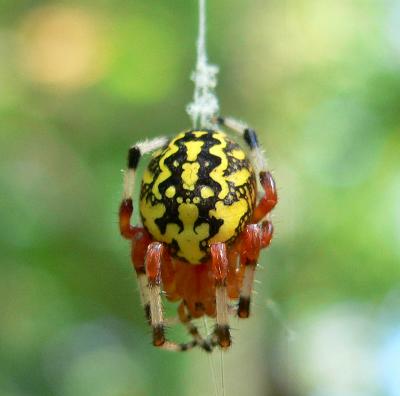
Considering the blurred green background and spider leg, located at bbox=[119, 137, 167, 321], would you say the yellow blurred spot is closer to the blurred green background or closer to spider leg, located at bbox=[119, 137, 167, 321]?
the blurred green background

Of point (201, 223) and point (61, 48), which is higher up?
point (61, 48)

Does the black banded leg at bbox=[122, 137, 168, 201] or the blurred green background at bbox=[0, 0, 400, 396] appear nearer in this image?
the black banded leg at bbox=[122, 137, 168, 201]

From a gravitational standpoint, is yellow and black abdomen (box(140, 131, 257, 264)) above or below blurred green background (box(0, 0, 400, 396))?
below

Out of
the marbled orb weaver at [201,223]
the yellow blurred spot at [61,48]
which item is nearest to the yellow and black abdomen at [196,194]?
the marbled orb weaver at [201,223]

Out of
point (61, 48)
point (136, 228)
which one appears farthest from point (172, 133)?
point (136, 228)

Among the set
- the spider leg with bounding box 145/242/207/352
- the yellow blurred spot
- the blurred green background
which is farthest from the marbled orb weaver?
the yellow blurred spot

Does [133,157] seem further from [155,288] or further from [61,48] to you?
[61,48]

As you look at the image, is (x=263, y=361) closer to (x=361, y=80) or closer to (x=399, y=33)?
(x=361, y=80)
